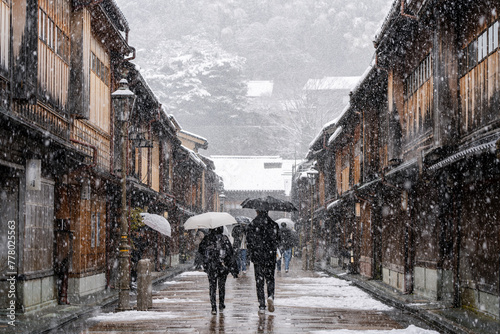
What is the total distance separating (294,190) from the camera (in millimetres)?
65375

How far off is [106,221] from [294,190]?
46.5 meters

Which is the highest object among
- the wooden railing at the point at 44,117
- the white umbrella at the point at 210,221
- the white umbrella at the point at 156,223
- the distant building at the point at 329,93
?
the distant building at the point at 329,93

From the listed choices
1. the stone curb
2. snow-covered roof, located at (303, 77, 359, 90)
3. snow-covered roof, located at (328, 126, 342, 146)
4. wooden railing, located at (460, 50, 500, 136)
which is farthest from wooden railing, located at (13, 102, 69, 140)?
snow-covered roof, located at (303, 77, 359, 90)

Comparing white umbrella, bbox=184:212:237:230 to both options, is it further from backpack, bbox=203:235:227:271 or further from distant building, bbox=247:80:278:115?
distant building, bbox=247:80:278:115

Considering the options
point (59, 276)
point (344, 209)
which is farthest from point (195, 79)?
point (59, 276)

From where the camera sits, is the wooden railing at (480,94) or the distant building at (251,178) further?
the distant building at (251,178)

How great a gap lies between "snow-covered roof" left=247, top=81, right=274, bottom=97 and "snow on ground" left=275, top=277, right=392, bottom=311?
62.5 m

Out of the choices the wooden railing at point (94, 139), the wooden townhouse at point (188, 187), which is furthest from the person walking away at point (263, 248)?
the wooden townhouse at point (188, 187)

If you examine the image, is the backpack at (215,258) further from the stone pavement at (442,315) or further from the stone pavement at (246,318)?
the stone pavement at (442,315)

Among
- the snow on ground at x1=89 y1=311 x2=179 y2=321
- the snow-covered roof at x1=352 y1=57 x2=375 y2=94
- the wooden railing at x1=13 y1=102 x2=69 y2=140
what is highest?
the snow-covered roof at x1=352 y1=57 x2=375 y2=94

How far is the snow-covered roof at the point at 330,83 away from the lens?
78.6 meters

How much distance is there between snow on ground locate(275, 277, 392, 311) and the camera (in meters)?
14.6

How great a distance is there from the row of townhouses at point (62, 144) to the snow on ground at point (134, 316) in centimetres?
148

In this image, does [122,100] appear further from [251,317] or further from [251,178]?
[251,178]
